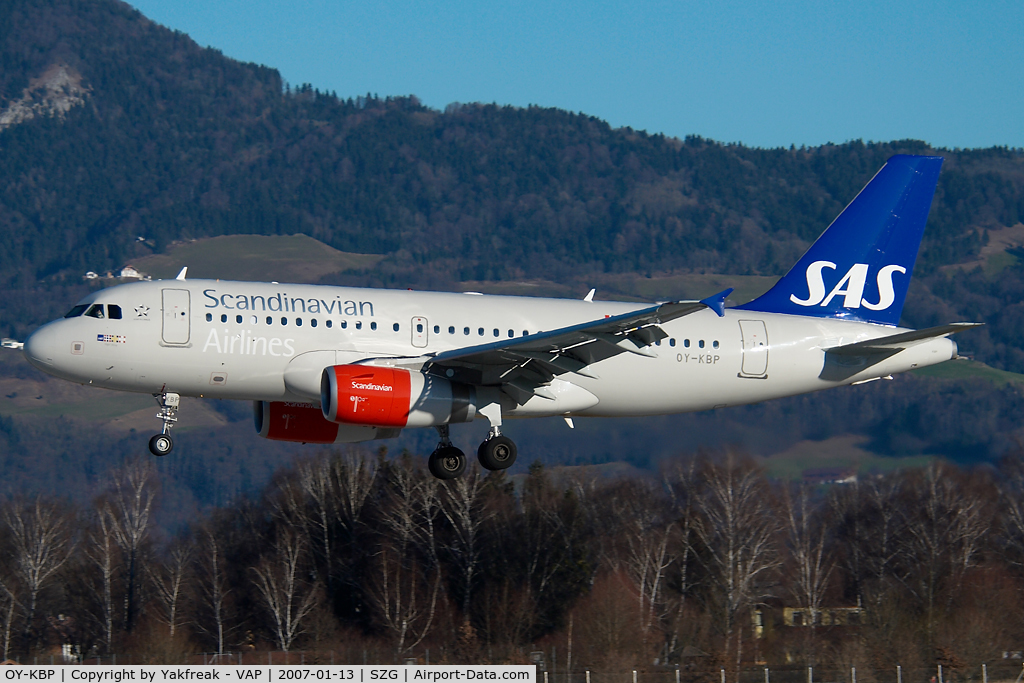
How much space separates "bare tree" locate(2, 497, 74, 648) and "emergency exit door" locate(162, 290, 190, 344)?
47.1 meters

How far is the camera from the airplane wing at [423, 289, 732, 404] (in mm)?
28953

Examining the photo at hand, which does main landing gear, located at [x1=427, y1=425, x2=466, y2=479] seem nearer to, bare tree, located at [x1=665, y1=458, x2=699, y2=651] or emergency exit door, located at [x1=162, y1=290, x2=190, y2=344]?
emergency exit door, located at [x1=162, y1=290, x2=190, y2=344]

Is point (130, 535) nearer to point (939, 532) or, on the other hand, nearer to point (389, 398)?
point (939, 532)

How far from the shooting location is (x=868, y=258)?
37.8 metres

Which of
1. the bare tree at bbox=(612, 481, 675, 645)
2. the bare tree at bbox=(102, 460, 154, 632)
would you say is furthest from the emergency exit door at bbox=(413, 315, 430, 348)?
the bare tree at bbox=(102, 460, 154, 632)

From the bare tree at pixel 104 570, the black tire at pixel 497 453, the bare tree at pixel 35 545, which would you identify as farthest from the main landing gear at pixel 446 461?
the bare tree at pixel 35 545

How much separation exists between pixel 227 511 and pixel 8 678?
5384cm

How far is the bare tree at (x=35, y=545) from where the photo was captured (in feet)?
245

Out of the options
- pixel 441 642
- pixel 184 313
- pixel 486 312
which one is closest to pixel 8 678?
pixel 184 313

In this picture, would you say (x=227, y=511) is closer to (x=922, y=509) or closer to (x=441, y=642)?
(x=441, y=642)

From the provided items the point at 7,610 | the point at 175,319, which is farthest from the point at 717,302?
the point at 7,610

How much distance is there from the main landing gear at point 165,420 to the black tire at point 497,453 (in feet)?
23.9

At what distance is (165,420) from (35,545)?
51531mm

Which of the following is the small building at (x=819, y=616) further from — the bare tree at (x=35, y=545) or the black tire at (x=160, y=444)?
the black tire at (x=160, y=444)
